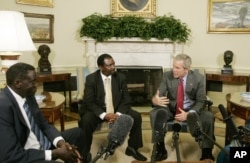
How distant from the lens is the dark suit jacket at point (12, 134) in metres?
1.61

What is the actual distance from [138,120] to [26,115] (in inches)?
54.0

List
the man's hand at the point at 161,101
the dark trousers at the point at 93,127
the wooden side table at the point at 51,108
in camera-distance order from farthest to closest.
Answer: the man's hand at the point at 161,101 → the dark trousers at the point at 93,127 → the wooden side table at the point at 51,108

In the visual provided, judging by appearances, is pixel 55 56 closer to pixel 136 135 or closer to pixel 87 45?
pixel 87 45

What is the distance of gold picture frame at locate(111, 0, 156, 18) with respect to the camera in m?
5.07

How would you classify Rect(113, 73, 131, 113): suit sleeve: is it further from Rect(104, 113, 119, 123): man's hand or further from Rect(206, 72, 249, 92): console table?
Rect(206, 72, 249, 92): console table

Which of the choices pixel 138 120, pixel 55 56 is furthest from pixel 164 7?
pixel 138 120

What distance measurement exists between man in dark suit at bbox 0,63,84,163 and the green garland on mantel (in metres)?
2.83

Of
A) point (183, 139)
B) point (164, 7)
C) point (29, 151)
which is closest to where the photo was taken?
point (29, 151)

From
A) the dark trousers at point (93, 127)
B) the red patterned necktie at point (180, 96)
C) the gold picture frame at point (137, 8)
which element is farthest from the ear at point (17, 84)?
the gold picture frame at point (137, 8)

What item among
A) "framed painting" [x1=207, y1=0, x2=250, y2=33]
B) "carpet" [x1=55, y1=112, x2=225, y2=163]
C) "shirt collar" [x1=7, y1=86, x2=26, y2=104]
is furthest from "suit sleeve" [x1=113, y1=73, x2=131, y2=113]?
"framed painting" [x1=207, y1=0, x2=250, y2=33]

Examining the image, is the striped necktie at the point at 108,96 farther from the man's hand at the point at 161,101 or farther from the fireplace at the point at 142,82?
the fireplace at the point at 142,82

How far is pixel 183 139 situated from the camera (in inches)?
136

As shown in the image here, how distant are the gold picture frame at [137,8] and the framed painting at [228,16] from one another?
3.46 ft

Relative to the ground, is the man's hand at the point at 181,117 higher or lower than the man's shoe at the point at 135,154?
higher
